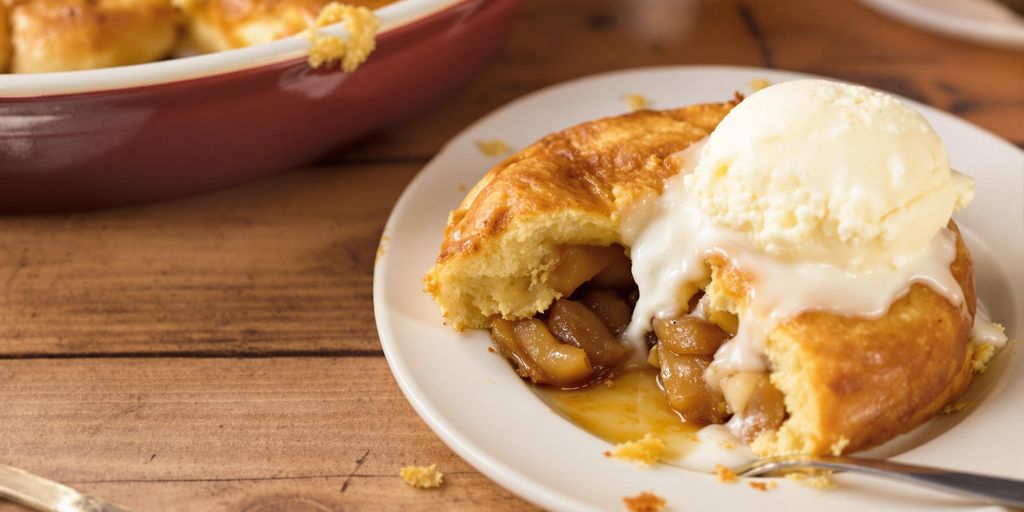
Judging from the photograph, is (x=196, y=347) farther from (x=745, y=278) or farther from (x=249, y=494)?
(x=745, y=278)

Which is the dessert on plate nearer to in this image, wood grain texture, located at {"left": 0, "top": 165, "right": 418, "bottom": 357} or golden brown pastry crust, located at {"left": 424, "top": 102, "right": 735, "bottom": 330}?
golden brown pastry crust, located at {"left": 424, "top": 102, "right": 735, "bottom": 330}

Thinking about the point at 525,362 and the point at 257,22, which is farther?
the point at 257,22

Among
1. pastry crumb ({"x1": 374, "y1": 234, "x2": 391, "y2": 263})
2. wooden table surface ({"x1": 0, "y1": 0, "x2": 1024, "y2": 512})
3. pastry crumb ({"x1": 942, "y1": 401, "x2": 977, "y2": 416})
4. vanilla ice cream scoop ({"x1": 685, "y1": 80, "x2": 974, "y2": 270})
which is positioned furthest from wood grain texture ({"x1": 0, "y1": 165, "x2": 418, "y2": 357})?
pastry crumb ({"x1": 942, "y1": 401, "x2": 977, "y2": 416})

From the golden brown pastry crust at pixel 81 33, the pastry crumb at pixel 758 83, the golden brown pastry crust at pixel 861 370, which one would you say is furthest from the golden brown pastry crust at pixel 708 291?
the golden brown pastry crust at pixel 81 33

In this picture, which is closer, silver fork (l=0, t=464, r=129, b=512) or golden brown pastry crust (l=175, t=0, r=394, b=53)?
silver fork (l=0, t=464, r=129, b=512)

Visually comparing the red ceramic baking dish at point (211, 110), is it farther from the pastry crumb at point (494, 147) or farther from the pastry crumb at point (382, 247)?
the pastry crumb at point (382, 247)

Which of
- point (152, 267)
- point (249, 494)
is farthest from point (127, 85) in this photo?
point (249, 494)

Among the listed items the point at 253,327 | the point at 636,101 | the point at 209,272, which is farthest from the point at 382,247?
the point at 636,101
